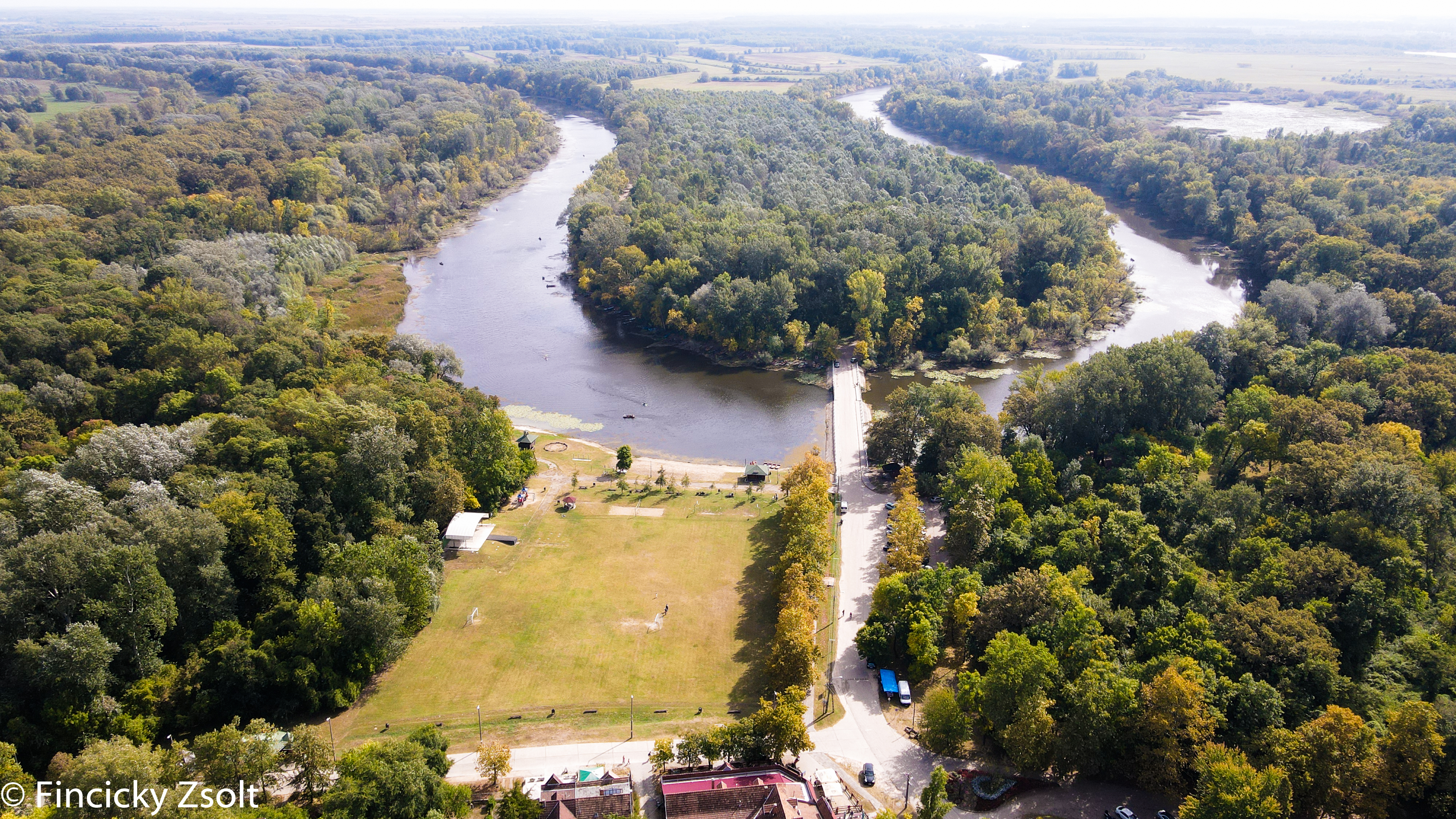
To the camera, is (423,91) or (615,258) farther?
(423,91)

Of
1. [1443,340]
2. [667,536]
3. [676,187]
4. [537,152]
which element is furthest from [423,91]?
[1443,340]

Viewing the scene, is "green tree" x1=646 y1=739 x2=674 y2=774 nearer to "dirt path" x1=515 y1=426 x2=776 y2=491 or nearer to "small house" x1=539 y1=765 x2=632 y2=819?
"small house" x1=539 y1=765 x2=632 y2=819

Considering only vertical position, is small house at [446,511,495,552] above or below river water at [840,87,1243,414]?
below

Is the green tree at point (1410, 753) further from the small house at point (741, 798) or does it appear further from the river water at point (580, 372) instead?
the river water at point (580, 372)

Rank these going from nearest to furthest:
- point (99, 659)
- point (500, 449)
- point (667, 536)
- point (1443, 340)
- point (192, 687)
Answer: point (99, 659)
point (192, 687)
point (667, 536)
point (500, 449)
point (1443, 340)

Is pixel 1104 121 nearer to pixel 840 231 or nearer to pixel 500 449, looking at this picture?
pixel 840 231

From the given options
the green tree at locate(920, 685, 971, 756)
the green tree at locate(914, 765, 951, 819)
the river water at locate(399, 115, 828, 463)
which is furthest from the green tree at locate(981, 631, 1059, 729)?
the river water at locate(399, 115, 828, 463)

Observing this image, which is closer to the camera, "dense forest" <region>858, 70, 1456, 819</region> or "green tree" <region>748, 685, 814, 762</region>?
"dense forest" <region>858, 70, 1456, 819</region>
